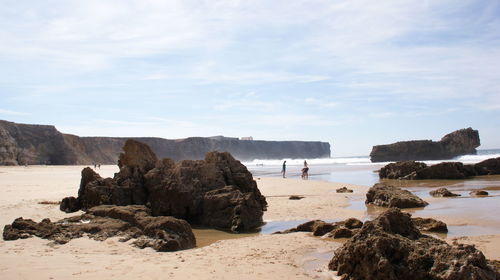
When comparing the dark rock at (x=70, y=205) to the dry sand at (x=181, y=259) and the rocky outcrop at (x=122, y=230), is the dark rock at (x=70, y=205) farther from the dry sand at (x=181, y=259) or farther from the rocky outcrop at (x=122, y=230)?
the rocky outcrop at (x=122, y=230)

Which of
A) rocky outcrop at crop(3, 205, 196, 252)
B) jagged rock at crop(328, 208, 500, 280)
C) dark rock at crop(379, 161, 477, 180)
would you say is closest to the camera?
jagged rock at crop(328, 208, 500, 280)

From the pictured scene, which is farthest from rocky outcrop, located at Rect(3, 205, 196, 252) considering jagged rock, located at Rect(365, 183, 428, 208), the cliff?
the cliff

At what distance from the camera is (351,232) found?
8039 millimetres

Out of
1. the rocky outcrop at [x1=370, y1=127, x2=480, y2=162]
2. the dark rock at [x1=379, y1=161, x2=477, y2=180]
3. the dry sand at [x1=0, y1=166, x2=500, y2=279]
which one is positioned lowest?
→ the dry sand at [x1=0, y1=166, x2=500, y2=279]

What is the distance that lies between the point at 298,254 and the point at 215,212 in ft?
13.1

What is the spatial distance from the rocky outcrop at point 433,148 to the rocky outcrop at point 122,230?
2240 inches

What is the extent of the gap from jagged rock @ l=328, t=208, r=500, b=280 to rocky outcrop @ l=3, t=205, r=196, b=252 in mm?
2982

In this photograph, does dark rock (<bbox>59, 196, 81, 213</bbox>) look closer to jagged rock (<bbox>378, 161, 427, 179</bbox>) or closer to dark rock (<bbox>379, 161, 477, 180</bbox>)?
dark rock (<bbox>379, 161, 477, 180</bbox>)

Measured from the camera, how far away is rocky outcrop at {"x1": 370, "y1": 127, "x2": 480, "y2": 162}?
55.8m

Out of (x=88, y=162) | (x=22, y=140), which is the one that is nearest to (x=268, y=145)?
(x=88, y=162)

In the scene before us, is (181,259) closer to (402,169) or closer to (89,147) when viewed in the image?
(402,169)

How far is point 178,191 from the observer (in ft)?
34.9

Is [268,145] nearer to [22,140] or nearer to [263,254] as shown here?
[22,140]

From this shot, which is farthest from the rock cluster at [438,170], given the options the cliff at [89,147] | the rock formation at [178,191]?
the cliff at [89,147]
